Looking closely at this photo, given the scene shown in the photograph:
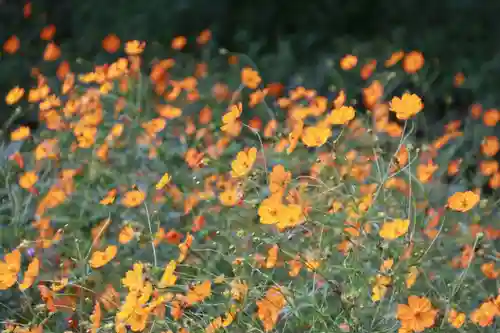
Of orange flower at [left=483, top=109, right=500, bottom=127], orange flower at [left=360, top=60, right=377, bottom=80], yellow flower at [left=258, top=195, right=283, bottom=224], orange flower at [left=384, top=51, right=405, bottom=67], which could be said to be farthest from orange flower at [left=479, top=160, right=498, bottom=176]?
yellow flower at [left=258, top=195, right=283, bottom=224]

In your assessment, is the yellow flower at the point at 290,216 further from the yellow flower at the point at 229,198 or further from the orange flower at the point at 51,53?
the orange flower at the point at 51,53

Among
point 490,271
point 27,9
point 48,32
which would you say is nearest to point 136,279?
point 490,271

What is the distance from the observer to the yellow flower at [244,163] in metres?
2.55

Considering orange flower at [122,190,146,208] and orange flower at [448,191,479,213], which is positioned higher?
orange flower at [448,191,479,213]

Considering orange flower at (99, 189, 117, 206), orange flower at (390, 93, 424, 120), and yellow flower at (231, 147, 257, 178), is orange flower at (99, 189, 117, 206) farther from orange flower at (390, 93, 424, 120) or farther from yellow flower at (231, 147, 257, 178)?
orange flower at (390, 93, 424, 120)

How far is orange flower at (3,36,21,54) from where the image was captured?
16.5 ft

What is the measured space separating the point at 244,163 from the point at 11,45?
2.78 m

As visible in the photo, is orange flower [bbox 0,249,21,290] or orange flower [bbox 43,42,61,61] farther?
orange flower [bbox 43,42,61,61]

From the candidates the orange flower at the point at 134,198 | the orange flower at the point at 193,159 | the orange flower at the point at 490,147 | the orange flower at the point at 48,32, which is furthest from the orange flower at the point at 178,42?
the orange flower at the point at 134,198

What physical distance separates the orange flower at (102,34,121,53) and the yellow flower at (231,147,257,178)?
7.49ft

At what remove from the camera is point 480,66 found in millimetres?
4660

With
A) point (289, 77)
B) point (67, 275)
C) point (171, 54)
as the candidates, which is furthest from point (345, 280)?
point (171, 54)

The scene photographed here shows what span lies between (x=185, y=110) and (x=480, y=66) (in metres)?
1.49

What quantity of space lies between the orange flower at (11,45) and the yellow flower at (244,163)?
2.75 meters
